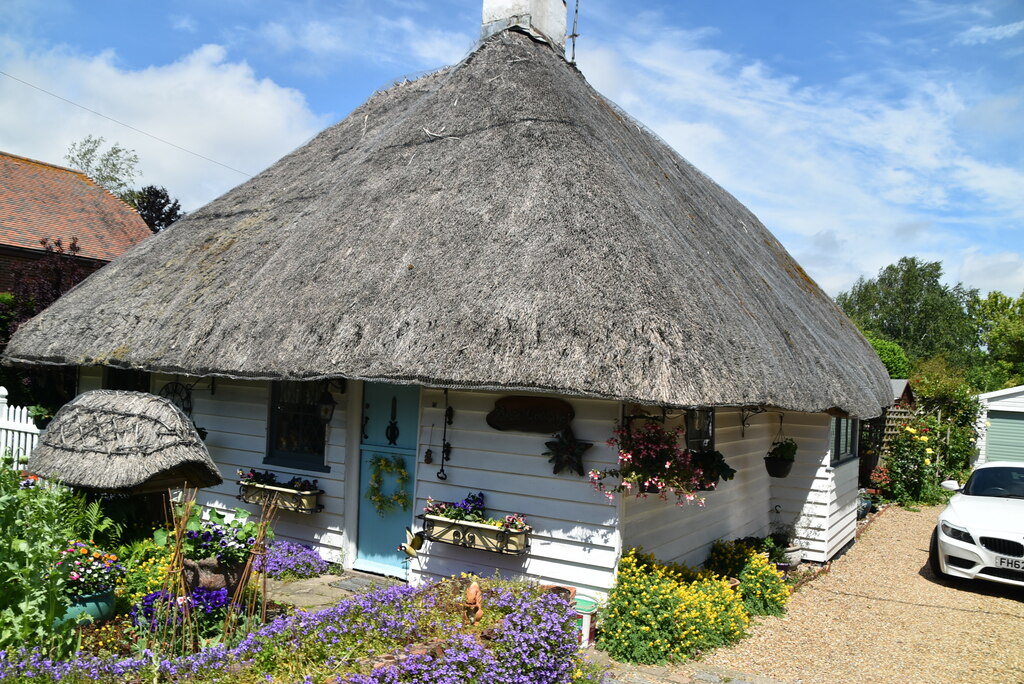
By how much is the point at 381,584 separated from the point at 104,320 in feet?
16.5

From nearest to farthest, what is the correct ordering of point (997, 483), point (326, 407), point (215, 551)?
1. point (215, 551)
2. point (326, 407)
3. point (997, 483)

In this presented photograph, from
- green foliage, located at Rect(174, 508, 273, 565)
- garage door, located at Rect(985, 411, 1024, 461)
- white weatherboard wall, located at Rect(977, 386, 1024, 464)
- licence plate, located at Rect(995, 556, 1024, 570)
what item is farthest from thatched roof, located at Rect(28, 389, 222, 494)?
garage door, located at Rect(985, 411, 1024, 461)

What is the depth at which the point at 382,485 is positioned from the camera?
7660 mm

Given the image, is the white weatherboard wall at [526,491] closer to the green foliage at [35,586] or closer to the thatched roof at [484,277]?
the thatched roof at [484,277]

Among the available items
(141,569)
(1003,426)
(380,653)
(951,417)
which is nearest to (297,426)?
(141,569)

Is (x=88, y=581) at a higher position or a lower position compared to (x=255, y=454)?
lower

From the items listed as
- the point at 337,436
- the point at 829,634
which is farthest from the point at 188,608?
the point at 829,634

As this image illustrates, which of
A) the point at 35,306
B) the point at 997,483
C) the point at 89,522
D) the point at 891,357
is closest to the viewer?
the point at 89,522

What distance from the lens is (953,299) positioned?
4478 centimetres

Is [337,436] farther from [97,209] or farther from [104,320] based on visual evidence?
[97,209]

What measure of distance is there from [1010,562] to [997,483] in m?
1.77

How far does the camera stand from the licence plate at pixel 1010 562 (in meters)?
7.89

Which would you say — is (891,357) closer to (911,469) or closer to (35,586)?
(911,469)

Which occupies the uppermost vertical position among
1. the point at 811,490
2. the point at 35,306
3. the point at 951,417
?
the point at 35,306
